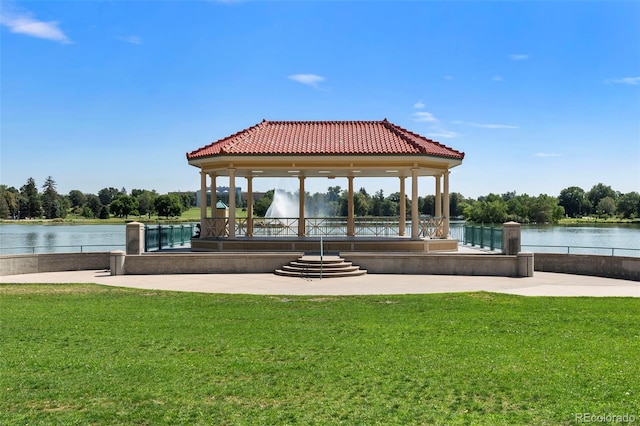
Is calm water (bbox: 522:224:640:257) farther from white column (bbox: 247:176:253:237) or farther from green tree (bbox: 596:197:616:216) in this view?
green tree (bbox: 596:197:616:216)

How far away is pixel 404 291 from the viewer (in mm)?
14359

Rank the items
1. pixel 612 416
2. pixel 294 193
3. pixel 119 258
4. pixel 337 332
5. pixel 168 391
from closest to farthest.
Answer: pixel 612 416
pixel 168 391
pixel 337 332
pixel 119 258
pixel 294 193

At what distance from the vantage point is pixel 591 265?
60.6ft

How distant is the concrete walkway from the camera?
14.5 meters

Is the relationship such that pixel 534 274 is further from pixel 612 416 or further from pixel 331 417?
pixel 331 417

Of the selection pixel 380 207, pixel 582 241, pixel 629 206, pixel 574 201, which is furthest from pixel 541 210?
pixel 574 201

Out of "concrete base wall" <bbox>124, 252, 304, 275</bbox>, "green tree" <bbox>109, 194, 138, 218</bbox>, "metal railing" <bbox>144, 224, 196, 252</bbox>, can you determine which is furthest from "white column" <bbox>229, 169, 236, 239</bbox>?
"green tree" <bbox>109, 194, 138, 218</bbox>

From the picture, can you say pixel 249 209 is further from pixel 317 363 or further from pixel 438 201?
pixel 317 363

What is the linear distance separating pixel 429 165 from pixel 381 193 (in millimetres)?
41857

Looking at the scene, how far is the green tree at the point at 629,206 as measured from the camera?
9588 centimetres

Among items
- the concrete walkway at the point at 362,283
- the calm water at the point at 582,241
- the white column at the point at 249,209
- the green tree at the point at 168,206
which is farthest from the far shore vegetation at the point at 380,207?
the concrete walkway at the point at 362,283

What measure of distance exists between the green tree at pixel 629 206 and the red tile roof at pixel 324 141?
9006 centimetres

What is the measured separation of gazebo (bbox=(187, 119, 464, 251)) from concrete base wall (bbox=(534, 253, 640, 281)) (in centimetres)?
371

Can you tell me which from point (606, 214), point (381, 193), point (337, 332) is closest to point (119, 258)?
point (337, 332)
